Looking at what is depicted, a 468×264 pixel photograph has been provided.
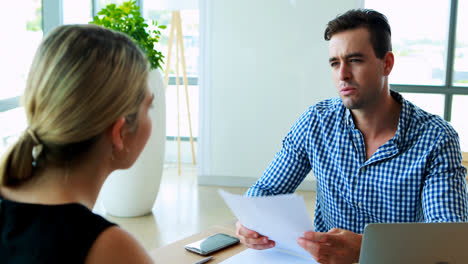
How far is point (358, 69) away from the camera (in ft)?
5.45

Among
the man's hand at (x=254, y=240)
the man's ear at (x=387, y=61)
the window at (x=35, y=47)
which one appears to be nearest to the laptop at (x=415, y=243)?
the man's hand at (x=254, y=240)

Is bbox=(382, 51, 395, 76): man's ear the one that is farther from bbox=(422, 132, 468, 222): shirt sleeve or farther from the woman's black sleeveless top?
the woman's black sleeveless top

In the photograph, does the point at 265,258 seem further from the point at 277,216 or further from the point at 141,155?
the point at 141,155

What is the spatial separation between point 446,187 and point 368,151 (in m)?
0.26

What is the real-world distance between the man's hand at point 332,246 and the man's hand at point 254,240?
11cm

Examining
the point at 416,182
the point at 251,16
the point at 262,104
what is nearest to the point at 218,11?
the point at 251,16

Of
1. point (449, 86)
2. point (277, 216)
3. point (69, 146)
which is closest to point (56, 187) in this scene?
point (69, 146)

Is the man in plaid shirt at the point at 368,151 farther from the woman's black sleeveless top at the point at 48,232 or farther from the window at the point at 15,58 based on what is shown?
the window at the point at 15,58

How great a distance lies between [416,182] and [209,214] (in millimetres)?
2278

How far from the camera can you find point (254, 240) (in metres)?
1.33

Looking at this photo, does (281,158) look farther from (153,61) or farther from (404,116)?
(153,61)

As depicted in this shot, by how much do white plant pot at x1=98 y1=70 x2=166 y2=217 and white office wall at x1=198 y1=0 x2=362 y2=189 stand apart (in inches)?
35.3

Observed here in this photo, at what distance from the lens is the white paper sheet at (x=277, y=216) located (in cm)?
113

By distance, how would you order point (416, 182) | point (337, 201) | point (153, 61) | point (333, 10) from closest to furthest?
point (416, 182) → point (337, 201) → point (153, 61) → point (333, 10)
